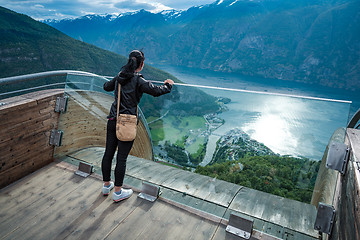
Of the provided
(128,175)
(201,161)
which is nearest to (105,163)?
(128,175)

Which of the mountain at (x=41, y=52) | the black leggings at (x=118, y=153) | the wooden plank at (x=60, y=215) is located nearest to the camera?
the wooden plank at (x=60, y=215)

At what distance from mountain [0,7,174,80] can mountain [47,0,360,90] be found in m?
75.0

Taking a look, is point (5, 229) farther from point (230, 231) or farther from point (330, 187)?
point (330, 187)

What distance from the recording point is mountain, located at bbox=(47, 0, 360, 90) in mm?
115875

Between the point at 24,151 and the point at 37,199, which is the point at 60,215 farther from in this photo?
the point at 24,151

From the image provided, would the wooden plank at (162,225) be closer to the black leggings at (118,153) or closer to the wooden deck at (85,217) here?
the wooden deck at (85,217)

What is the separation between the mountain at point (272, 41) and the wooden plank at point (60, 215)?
4970 inches

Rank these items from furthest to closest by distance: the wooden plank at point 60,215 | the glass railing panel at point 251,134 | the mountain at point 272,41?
the mountain at point 272,41
the glass railing panel at point 251,134
the wooden plank at point 60,215

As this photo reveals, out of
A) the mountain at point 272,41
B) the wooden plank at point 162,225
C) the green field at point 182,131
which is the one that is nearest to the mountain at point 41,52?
the green field at point 182,131

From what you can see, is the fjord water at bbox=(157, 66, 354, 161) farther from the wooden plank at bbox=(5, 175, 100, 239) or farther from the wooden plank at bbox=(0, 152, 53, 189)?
the wooden plank at bbox=(0, 152, 53, 189)

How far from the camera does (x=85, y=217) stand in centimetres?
195

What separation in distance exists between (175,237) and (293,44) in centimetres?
15221

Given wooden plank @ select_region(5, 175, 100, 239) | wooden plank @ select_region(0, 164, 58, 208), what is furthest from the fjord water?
wooden plank @ select_region(0, 164, 58, 208)

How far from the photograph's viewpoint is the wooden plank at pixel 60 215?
1.77 meters
